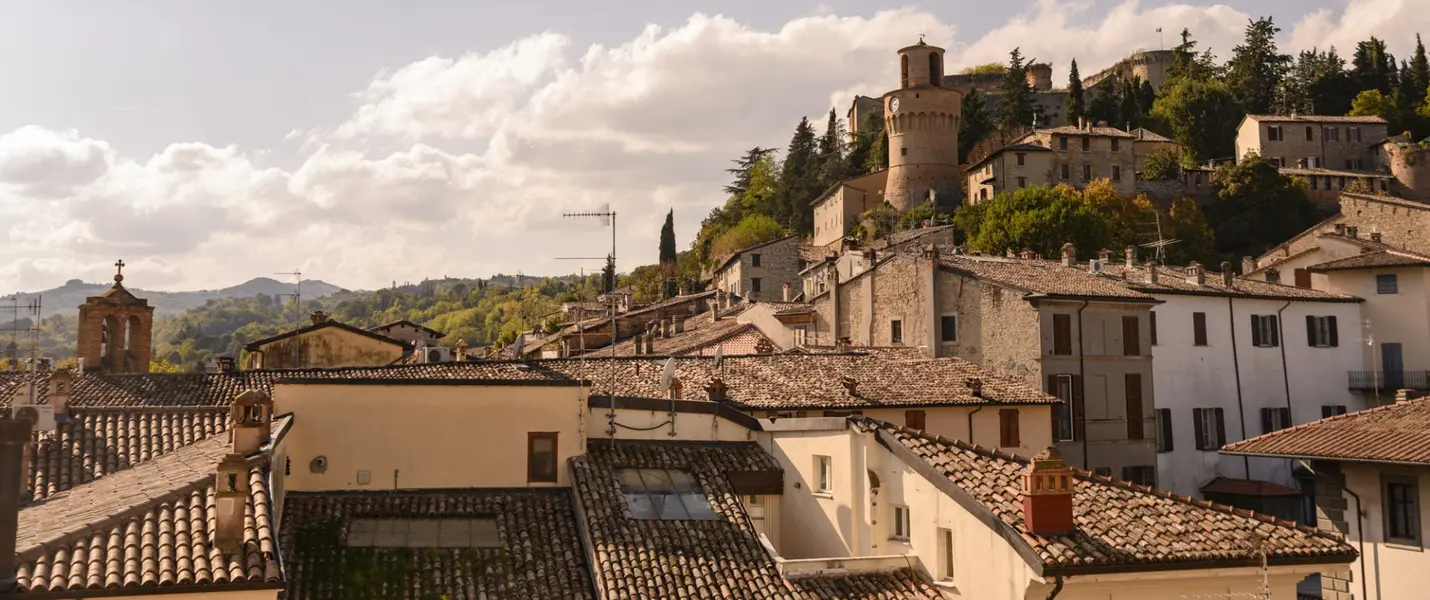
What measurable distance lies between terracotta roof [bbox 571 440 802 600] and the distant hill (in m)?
16.4

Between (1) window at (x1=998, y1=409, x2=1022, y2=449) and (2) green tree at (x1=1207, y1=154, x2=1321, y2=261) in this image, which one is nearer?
(1) window at (x1=998, y1=409, x2=1022, y2=449)

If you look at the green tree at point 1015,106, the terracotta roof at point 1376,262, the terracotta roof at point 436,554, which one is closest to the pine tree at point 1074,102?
the green tree at point 1015,106

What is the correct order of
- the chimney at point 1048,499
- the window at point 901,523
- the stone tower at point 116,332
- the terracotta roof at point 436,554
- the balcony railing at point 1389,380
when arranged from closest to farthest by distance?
the chimney at point 1048,499, the terracotta roof at point 436,554, the window at point 901,523, the stone tower at point 116,332, the balcony railing at point 1389,380

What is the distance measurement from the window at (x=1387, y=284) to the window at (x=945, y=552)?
3286cm

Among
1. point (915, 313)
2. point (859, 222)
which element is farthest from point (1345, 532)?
point (859, 222)

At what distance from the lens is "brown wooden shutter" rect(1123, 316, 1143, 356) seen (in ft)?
112

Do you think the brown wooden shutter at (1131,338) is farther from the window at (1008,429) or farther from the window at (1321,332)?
the window at (1321,332)

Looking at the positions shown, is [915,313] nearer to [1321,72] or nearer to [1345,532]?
[1345,532]

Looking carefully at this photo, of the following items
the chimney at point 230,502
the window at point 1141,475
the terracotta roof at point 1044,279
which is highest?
the terracotta roof at point 1044,279

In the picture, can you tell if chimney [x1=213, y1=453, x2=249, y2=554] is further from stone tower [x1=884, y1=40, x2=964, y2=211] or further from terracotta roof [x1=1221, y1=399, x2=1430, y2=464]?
stone tower [x1=884, y1=40, x2=964, y2=211]

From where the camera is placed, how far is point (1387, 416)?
20297 mm

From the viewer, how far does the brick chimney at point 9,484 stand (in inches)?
269

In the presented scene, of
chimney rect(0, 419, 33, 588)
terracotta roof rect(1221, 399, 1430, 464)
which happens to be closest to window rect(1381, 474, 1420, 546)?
terracotta roof rect(1221, 399, 1430, 464)

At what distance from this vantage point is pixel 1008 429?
91.7 ft
